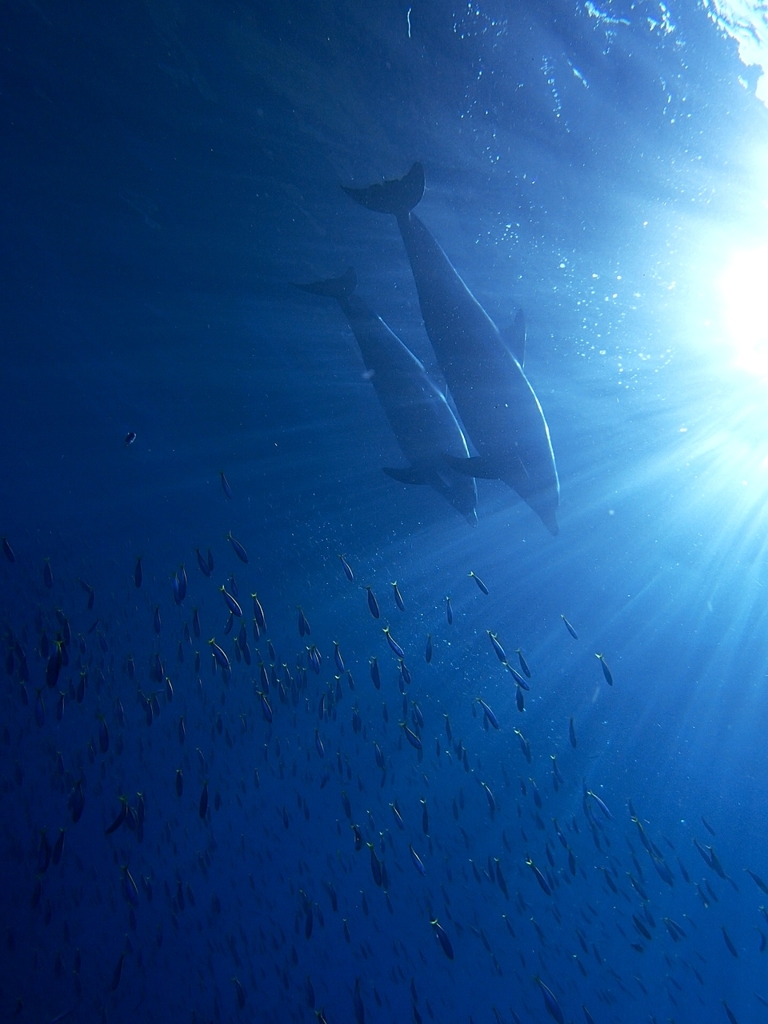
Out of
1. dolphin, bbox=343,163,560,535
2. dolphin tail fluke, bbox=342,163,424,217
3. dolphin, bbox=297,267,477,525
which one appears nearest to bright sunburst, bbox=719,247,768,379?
dolphin, bbox=343,163,560,535

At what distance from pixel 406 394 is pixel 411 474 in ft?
4.05

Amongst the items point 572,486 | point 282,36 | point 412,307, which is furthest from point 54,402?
point 572,486

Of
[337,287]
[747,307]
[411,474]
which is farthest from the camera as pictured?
[747,307]

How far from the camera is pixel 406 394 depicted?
311 inches

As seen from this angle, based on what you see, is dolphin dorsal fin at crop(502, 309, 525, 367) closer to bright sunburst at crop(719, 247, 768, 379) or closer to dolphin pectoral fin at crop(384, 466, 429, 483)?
dolphin pectoral fin at crop(384, 466, 429, 483)

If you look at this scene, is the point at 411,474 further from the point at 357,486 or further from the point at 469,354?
the point at 357,486

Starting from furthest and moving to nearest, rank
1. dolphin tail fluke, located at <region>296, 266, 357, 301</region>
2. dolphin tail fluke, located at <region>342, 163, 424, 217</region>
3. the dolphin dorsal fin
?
dolphin tail fluke, located at <region>296, 266, 357, 301</region> → the dolphin dorsal fin → dolphin tail fluke, located at <region>342, 163, 424, 217</region>

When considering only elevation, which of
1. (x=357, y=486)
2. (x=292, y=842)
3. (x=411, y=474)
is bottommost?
(x=292, y=842)

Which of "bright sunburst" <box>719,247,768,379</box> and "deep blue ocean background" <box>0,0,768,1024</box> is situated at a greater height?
"bright sunburst" <box>719,247,768,379</box>

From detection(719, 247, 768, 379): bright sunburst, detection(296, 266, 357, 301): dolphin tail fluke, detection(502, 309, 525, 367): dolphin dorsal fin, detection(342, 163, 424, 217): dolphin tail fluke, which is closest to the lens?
detection(342, 163, 424, 217): dolphin tail fluke

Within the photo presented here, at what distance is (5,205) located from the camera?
1208 centimetres

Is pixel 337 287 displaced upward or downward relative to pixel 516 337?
downward

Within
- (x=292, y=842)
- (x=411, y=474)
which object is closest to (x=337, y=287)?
(x=411, y=474)

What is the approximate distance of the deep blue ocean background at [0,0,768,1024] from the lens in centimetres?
789
